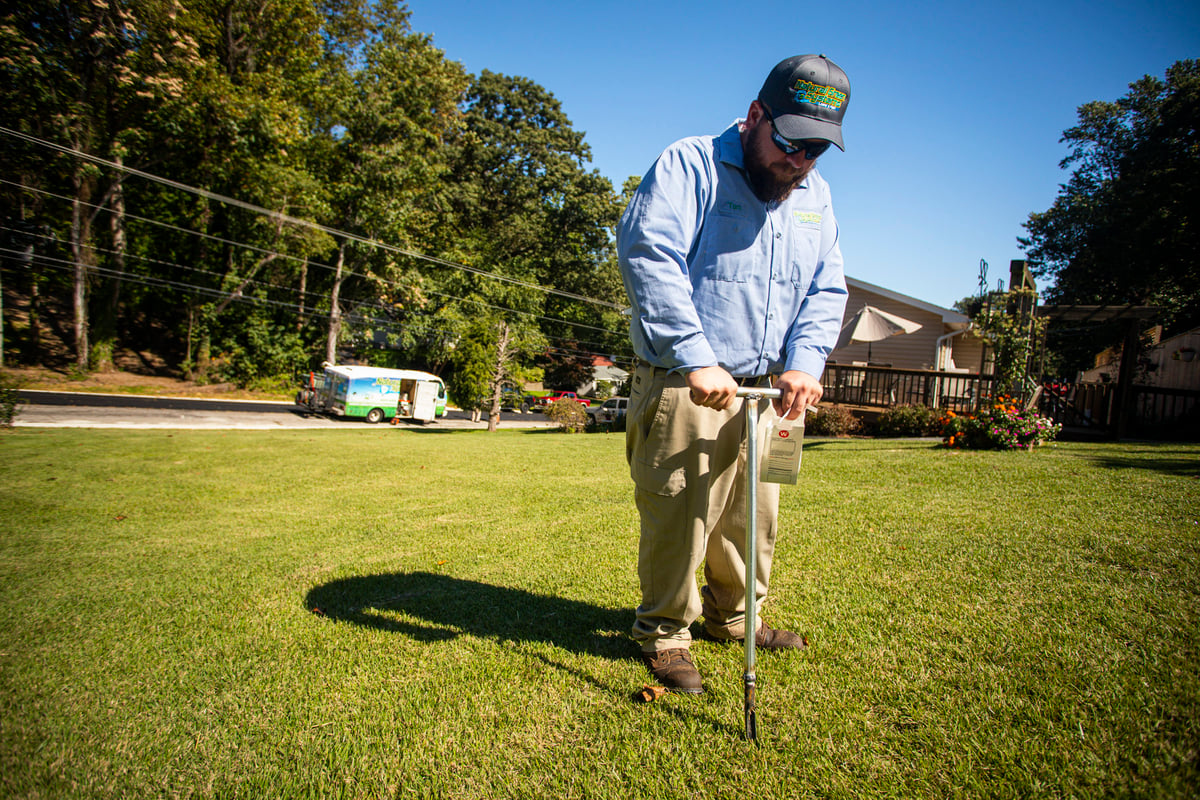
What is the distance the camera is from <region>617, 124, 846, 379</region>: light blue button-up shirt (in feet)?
6.73

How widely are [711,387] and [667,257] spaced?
19.2 inches

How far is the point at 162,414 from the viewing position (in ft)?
76.1

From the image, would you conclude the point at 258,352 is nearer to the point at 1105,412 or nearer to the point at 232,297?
the point at 232,297

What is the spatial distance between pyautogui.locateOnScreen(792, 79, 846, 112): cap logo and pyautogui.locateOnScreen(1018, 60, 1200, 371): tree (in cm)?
3000

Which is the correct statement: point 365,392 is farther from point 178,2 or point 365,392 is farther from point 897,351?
point 897,351

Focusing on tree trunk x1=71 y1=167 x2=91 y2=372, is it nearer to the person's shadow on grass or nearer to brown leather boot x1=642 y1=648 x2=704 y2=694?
the person's shadow on grass

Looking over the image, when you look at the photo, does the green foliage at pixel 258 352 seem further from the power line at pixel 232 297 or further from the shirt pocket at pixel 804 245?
the shirt pocket at pixel 804 245

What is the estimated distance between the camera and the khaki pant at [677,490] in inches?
83.9

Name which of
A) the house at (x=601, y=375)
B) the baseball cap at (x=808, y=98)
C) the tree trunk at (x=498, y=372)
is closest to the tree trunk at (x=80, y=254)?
the tree trunk at (x=498, y=372)

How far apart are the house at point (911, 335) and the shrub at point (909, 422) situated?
698 cm

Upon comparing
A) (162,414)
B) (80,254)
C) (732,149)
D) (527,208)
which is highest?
(527,208)

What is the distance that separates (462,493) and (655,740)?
17.5 ft

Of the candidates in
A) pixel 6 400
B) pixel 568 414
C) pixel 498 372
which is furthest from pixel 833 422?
pixel 6 400

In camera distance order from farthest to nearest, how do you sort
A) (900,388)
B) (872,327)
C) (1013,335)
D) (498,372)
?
1. (498,372)
2. (872,327)
3. (900,388)
4. (1013,335)
